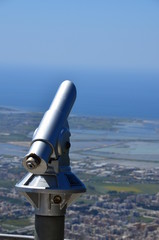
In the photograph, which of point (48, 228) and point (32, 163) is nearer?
point (32, 163)

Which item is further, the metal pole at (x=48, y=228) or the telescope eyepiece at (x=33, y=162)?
the metal pole at (x=48, y=228)

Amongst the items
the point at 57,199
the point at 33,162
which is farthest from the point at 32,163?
the point at 57,199

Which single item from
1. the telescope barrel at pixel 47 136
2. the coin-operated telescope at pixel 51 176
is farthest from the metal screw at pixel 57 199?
the telescope barrel at pixel 47 136

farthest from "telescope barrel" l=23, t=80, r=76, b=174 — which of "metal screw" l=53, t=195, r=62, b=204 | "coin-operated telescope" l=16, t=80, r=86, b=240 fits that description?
"metal screw" l=53, t=195, r=62, b=204

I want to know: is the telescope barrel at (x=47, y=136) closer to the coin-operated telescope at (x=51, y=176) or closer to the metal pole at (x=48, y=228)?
the coin-operated telescope at (x=51, y=176)

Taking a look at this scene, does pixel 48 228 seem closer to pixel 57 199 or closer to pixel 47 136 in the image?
pixel 57 199

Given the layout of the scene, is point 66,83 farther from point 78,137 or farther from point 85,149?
point 78,137

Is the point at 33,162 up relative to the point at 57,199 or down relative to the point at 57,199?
up
